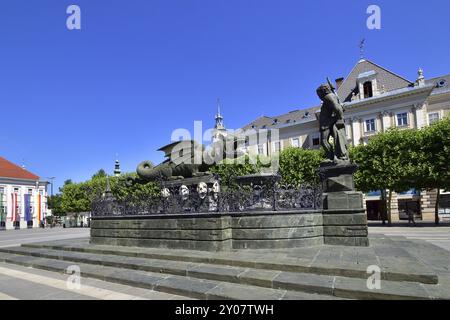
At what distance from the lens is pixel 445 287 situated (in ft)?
17.2

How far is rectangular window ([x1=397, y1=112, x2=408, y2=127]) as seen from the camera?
3920 cm

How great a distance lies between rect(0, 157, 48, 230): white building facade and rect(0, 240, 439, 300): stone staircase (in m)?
59.4

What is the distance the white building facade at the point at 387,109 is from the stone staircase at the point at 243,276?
3241 centimetres

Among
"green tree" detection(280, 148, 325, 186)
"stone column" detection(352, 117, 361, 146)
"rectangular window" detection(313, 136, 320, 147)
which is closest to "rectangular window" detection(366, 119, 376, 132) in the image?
"stone column" detection(352, 117, 361, 146)

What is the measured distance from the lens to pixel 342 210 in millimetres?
9672

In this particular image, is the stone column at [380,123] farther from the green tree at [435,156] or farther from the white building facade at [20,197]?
the white building facade at [20,197]

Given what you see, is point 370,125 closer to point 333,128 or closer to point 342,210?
point 333,128

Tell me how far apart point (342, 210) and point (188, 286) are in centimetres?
554

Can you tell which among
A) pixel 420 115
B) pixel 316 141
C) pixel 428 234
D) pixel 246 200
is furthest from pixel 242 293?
pixel 316 141

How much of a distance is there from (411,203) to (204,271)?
129ft

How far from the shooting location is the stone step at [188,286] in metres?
5.61

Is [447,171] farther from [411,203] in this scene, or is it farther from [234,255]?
[234,255]
